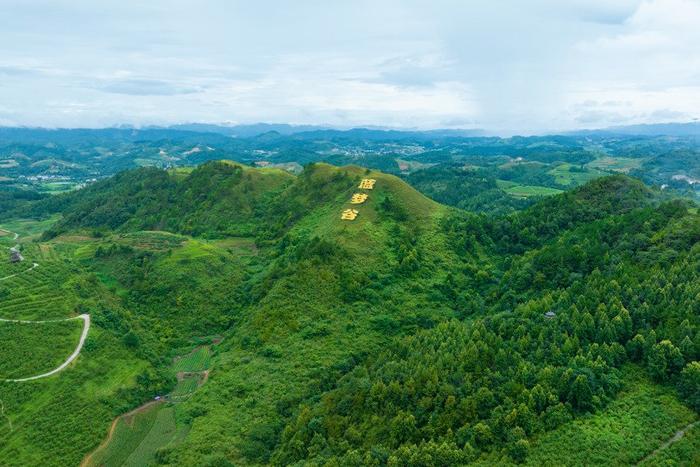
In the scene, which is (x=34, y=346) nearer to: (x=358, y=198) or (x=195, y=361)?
(x=195, y=361)

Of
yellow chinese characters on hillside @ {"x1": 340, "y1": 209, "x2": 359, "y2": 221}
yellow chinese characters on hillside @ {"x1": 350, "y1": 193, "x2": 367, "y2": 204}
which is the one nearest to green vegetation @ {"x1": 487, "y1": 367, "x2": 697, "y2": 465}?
yellow chinese characters on hillside @ {"x1": 340, "y1": 209, "x2": 359, "y2": 221}

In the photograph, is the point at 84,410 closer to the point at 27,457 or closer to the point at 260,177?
the point at 27,457

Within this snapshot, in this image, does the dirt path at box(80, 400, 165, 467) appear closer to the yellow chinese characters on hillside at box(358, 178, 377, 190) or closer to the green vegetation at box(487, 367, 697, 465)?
the green vegetation at box(487, 367, 697, 465)

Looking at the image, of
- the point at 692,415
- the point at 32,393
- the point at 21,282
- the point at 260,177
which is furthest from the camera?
the point at 260,177

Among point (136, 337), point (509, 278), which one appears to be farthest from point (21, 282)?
point (509, 278)

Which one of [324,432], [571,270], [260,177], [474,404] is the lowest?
[324,432]

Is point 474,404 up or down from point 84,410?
up

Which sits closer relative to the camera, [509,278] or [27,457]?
[27,457]

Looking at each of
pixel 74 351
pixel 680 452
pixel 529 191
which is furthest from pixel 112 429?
pixel 529 191
